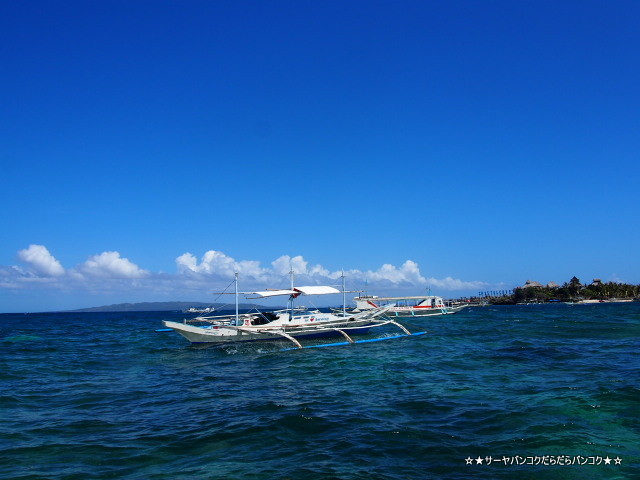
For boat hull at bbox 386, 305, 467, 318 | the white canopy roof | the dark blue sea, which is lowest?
boat hull at bbox 386, 305, 467, 318

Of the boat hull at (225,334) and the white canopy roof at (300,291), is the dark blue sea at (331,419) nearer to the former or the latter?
the boat hull at (225,334)

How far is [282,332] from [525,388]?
21939 millimetres

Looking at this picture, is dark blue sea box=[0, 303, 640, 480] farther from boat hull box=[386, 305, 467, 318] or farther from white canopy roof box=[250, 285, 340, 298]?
boat hull box=[386, 305, 467, 318]

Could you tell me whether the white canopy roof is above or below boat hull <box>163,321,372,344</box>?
above

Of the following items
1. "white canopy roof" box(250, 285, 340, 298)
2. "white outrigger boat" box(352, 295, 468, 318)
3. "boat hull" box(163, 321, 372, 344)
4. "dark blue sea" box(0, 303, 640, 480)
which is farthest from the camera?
"white outrigger boat" box(352, 295, 468, 318)

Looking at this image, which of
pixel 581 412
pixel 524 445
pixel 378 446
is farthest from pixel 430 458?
pixel 581 412

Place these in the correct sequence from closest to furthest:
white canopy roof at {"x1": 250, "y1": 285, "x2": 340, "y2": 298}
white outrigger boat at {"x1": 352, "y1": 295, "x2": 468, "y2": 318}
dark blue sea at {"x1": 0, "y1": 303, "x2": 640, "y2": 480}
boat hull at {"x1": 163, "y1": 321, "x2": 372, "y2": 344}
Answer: dark blue sea at {"x1": 0, "y1": 303, "x2": 640, "y2": 480}
boat hull at {"x1": 163, "y1": 321, "x2": 372, "y2": 344}
white canopy roof at {"x1": 250, "y1": 285, "x2": 340, "y2": 298}
white outrigger boat at {"x1": 352, "y1": 295, "x2": 468, "y2": 318}

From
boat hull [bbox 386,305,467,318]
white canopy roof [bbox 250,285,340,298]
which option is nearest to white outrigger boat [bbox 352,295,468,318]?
boat hull [bbox 386,305,467,318]

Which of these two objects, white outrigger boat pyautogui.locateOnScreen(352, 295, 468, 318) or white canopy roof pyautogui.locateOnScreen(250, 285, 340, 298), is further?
white outrigger boat pyautogui.locateOnScreen(352, 295, 468, 318)

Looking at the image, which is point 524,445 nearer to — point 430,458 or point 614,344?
point 430,458

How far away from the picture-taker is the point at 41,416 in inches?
619

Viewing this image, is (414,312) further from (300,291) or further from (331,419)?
(331,419)

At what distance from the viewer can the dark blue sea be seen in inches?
405

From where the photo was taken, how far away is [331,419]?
46.9 ft
